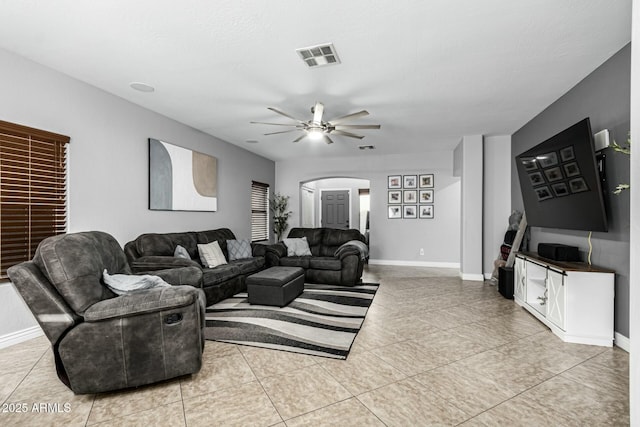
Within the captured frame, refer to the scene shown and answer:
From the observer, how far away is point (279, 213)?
26.5 feet

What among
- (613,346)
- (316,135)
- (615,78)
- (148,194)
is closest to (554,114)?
(615,78)

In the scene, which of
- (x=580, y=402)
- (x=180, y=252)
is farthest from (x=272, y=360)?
(x=180, y=252)

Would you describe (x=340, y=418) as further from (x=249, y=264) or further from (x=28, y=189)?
(x=28, y=189)

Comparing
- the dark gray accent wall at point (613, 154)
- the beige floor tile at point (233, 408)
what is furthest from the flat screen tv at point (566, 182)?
the beige floor tile at point (233, 408)

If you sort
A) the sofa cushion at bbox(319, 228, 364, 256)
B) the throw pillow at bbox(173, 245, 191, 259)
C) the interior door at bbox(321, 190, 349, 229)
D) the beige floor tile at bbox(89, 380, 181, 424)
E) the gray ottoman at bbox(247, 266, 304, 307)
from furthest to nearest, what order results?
the interior door at bbox(321, 190, 349, 229)
the sofa cushion at bbox(319, 228, 364, 256)
the throw pillow at bbox(173, 245, 191, 259)
the gray ottoman at bbox(247, 266, 304, 307)
the beige floor tile at bbox(89, 380, 181, 424)

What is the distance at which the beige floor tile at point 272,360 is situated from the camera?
2.42 meters

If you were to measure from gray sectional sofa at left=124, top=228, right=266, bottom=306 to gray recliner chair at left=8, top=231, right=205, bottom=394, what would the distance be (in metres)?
1.49

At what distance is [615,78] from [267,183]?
6.33m

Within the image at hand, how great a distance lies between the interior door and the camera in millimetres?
9773

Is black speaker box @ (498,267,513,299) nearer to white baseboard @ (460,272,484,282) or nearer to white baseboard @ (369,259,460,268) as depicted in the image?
white baseboard @ (460,272,484,282)

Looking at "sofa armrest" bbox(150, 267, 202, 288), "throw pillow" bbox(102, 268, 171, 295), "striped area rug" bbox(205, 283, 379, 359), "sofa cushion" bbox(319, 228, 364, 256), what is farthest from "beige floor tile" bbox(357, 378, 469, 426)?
"sofa cushion" bbox(319, 228, 364, 256)

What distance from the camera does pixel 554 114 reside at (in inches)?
159

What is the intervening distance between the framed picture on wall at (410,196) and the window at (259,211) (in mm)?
3302

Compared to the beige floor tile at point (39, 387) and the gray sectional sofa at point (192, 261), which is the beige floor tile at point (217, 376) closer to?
the beige floor tile at point (39, 387)
